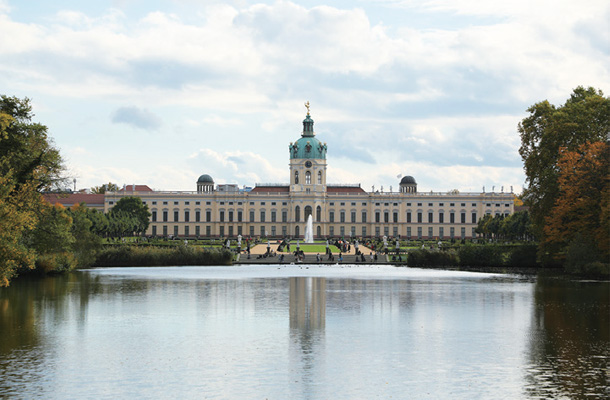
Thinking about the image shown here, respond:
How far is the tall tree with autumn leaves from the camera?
1901 inches

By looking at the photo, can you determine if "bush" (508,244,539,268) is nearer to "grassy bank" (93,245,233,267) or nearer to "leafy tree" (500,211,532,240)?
"grassy bank" (93,245,233,267)

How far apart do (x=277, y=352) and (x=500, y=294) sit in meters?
17.9

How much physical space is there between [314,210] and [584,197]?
9320cm

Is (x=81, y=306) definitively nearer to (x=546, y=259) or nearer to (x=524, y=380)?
(x=524, y=380)

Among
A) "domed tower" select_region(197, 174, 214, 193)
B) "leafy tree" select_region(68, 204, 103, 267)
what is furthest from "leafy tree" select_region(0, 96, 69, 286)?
"domed tower" select_region(197, 174, 214, 193)

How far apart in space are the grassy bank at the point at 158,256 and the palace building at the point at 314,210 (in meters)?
77.4

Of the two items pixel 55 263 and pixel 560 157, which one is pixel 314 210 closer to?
pixel 560 157

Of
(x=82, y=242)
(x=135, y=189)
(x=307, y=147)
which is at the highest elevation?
(x=307, y=147)

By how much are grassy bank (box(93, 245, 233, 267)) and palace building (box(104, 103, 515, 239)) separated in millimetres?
77405

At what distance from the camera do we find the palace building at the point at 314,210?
5517 inches

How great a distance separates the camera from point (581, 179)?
47.8 meters

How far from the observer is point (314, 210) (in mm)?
140125

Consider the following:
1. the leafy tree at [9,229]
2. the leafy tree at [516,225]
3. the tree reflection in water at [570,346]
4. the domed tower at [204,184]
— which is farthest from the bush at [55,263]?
the domed tower at [204,184]

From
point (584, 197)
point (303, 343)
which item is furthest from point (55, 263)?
point (584, 197)
